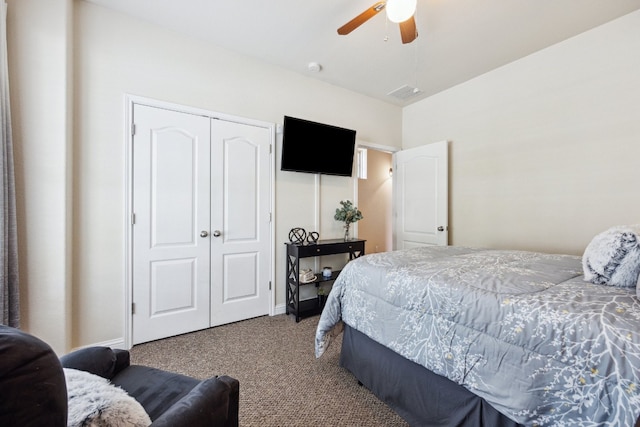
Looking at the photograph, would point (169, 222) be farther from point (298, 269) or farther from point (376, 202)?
point (376, 202)

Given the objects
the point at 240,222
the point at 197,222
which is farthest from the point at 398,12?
the point at 197,222

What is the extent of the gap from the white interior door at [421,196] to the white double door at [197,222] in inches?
83.0

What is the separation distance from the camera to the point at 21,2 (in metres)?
1.86

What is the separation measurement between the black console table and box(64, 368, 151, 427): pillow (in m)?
2.20

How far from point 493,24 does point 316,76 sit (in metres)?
1.85

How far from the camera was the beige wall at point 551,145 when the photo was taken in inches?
92.9

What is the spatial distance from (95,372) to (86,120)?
207cm

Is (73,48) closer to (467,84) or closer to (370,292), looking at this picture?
(370,292)

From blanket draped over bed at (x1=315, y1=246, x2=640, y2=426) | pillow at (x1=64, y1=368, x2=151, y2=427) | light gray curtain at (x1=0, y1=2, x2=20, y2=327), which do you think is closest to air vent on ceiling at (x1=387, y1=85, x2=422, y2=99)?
blanket draped over bed at (x1=315, y1=246, x2=640, y2=426)

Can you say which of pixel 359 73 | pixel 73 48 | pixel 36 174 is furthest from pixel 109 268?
pixel 359 73

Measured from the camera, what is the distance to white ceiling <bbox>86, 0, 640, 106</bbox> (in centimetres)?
219

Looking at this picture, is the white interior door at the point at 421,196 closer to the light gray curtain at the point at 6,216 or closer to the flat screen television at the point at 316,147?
the flat screen television at the point at 316,147

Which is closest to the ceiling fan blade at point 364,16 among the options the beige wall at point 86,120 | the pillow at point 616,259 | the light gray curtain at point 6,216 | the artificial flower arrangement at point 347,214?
the beige wall at point 86,120

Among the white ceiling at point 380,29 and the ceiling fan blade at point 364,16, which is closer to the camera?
the ceiling fan blade at point 364,16
